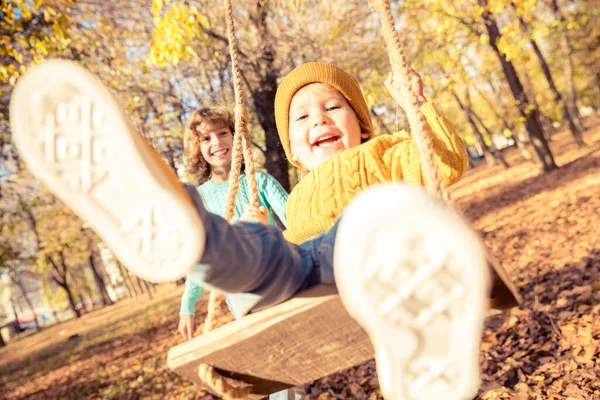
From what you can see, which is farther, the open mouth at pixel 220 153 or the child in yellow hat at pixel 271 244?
the open mouth at pixel 220 153

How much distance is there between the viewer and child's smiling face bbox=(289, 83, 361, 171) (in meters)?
2.30

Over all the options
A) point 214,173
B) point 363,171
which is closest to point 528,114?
point 214,173

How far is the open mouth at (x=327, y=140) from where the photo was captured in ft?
7.56

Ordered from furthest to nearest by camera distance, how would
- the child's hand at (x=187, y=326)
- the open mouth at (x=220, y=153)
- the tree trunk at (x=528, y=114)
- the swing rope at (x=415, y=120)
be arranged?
the tree trunk at (x=528, y=114) < the open mouth at (x=220, y=153) < the child's hand at (x=187, y=326) < the swing rope at (x=415, y=120)

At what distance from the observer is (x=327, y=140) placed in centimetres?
233

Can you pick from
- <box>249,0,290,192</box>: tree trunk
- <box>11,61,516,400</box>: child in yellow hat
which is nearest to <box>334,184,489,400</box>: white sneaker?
<box>11,61,516,400</box>: child in yellow hat

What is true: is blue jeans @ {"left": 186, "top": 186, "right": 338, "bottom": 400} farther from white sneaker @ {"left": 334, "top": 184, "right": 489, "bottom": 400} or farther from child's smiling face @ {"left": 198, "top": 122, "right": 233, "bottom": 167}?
child's smiling face @ {"left": 198, "top": 122, "right": 233, "bottom": 167}

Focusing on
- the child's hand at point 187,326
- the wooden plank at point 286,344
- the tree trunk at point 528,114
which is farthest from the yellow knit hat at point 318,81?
the tree trunk at point 528,114

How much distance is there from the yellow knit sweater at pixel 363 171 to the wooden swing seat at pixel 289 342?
515 millimetres

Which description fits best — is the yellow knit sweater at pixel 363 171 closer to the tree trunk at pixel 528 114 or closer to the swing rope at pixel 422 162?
the swing rope at pixel 422 162

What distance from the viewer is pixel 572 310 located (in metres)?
3.71

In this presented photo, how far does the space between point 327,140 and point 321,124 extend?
9 centimetres

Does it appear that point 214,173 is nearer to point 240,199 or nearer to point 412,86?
point 240,199

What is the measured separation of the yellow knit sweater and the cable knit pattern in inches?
22.3
